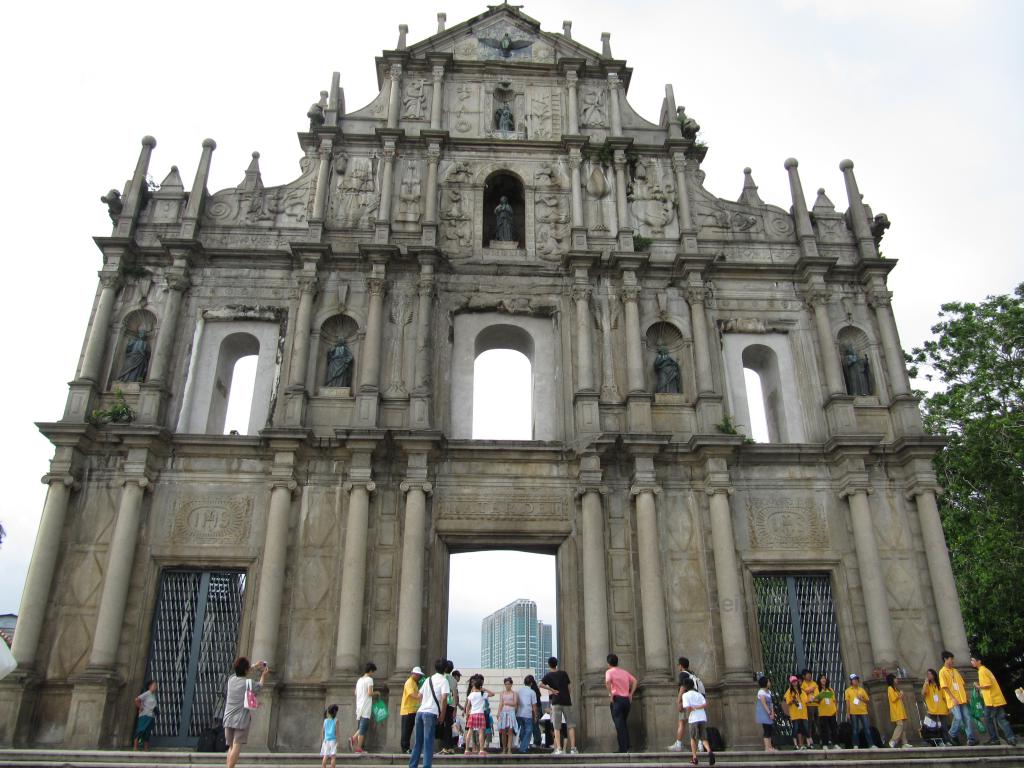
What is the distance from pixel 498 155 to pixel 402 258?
13.1 feet

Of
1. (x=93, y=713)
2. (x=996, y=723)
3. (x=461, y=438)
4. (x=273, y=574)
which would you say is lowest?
(x=996, y=723)

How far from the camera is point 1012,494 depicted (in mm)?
20891

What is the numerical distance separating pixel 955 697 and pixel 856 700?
1422 mm

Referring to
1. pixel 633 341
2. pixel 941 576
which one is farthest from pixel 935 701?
pixel 633 341

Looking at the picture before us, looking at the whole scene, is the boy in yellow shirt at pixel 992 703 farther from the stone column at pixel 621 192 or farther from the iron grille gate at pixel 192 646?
the iron grille gate at pixel 192 646

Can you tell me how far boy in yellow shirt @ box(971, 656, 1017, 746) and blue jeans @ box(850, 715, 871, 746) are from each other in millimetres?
1766

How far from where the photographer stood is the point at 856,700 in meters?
13.2

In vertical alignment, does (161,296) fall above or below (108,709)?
above

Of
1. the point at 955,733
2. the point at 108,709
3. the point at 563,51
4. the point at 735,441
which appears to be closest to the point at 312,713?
the point at 108,709

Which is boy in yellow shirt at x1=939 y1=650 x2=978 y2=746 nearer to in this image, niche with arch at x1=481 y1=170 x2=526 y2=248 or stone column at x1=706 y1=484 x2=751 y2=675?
stone column at x1=706 y1=484 x2=751 y2=675

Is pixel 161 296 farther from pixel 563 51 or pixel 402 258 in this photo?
pixel 563 51

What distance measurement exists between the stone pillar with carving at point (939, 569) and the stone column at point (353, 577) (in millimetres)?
10390

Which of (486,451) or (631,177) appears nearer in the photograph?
(486,451)

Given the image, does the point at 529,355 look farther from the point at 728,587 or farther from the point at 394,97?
the point at 394,97
